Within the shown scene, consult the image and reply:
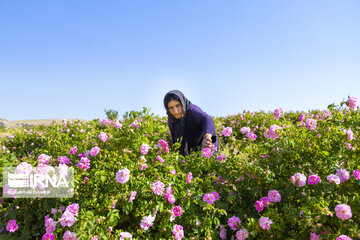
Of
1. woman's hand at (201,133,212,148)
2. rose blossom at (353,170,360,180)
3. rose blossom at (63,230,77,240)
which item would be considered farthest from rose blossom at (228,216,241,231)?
woman's hand at (201,133,212,148)

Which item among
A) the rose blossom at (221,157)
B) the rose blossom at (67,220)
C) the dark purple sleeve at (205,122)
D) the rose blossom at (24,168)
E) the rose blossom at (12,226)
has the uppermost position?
the dark purple sleeve at (205,122)

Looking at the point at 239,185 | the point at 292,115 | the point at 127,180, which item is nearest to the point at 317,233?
the point at 239,185

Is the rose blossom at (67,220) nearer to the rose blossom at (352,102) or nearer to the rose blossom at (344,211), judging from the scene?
the rose blossom at (344,211)

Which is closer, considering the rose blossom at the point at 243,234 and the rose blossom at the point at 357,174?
the rose blossom at the point at 243,234

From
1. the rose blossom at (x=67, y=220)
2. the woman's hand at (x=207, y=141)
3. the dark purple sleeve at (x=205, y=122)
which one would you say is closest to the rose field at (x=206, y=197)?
the rose blossom at (x=67, y=220)

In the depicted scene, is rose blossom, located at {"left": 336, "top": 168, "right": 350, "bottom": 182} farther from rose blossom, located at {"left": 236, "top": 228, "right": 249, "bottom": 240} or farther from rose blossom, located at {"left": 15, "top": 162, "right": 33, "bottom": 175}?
rose blossom, located at {"left": 15, "top": 162, "right": 33, "bottom": 175}

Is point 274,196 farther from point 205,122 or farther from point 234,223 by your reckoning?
point 205,122

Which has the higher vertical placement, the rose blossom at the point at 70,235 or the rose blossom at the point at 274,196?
the rose blossom at the point at 274,196

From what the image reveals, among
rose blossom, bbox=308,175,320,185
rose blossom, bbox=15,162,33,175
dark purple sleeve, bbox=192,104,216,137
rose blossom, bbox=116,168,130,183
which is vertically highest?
dark purple sleeve, bbox=192,104,216,137

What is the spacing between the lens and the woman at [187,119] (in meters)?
3.99

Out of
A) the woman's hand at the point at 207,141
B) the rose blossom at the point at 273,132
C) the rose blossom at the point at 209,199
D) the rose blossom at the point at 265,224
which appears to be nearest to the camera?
the rose blossom at the point at 265,224

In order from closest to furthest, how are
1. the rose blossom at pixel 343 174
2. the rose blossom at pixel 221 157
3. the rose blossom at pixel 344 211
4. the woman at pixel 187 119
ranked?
the rose blossom at pixel 344 211 < the rose blossom at pixel 343 174 < the rose blossom at pixel 221 157 < the woman at pixel 187 119

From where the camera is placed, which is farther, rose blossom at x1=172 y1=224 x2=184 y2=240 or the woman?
the woman

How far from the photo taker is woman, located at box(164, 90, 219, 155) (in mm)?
3995
